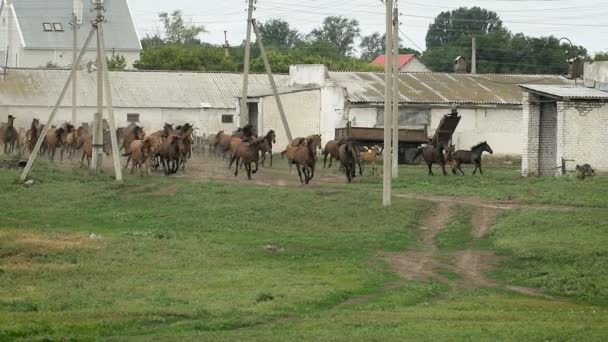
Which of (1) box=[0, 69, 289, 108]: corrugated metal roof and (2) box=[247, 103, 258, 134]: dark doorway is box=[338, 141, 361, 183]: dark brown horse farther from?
(1) box=[0, 69, 289, 108]: corrugated metal roof

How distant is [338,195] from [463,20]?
357 ft

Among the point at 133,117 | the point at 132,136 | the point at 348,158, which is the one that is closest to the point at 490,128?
the point at 133,117

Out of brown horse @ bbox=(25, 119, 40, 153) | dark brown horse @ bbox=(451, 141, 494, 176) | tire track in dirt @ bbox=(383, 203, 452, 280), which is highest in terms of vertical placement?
brown horse @ bbox=(25, 119, 40, 153)

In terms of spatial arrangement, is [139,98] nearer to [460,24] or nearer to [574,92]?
[574,92]

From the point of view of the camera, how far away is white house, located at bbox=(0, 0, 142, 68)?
359 feet

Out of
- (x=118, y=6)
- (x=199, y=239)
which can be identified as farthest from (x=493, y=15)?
(x=199, y=239)

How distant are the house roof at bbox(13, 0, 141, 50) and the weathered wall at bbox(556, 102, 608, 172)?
63.5m

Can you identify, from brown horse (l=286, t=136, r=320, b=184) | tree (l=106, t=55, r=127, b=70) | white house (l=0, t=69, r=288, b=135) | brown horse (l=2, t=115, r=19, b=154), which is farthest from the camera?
tree (l=106, t=55, r=127, b=70)

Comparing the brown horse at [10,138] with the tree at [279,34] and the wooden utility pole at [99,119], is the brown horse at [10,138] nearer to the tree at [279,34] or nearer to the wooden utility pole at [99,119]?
the wooden utility pole at [99,119]

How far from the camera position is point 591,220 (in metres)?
32.3

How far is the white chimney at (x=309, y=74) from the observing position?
74062mm

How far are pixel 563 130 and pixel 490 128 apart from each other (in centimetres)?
1948

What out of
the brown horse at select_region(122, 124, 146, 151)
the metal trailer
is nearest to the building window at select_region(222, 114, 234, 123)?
the metal trailer

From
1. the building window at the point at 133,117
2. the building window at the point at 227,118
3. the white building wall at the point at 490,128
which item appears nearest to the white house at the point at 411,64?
the building window at the point at 227,118
